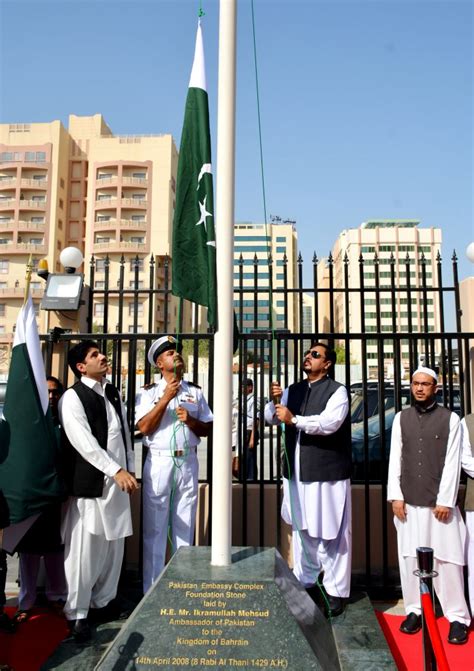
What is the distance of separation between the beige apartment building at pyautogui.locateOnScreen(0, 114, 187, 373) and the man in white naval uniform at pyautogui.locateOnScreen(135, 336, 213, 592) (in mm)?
46916

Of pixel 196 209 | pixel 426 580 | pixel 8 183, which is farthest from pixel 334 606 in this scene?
pixel 8 183

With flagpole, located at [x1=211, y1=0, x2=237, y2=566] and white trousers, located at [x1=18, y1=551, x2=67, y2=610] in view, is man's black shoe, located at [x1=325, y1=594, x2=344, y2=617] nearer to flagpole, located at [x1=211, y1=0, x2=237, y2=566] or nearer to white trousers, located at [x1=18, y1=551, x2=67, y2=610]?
flagpole, located at [x1=211, y1=0, x2=237, y2=566]

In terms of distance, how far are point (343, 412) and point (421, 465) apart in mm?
673

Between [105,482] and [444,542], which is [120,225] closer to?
[105,482]

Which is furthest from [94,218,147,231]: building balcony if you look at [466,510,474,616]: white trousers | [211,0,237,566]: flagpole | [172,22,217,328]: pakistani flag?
[466,510,474,616]: white trousers

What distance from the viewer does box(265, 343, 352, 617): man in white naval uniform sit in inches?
164

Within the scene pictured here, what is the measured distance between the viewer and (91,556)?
3848 millimetres

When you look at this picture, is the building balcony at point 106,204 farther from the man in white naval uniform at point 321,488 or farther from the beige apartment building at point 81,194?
the man in white naval uniform at point 321,488

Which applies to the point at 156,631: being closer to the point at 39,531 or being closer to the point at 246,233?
the point at 39,531

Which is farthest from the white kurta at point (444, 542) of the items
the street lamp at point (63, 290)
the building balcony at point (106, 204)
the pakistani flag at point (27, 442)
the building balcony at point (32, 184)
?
the building balcony at point (32, 184)

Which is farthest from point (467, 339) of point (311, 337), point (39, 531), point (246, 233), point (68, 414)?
point (246, 233)

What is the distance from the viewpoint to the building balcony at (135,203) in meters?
51.9

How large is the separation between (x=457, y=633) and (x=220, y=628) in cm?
191

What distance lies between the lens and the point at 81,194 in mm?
54219
